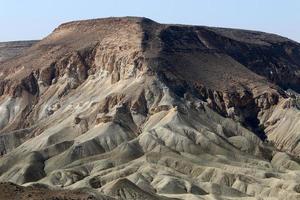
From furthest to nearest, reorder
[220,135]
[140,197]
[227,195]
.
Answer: [220,135] < [227,195] < [140,197]

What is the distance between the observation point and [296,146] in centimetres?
19775

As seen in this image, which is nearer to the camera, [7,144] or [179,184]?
[179,184]

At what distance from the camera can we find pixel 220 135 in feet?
632

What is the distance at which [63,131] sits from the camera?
639 feet

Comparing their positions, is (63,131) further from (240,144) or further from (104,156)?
(240,144)

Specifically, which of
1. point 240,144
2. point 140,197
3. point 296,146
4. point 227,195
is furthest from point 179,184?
point 296,146

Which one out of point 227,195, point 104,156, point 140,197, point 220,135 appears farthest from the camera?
point 220,135

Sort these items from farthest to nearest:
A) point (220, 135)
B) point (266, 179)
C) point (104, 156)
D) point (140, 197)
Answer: point (220, 135)
point (104, 156)
point (266, 179)
point (140, 197)

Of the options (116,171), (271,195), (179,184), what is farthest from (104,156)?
(271,195)

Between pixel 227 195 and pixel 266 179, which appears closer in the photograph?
pixel 227 195

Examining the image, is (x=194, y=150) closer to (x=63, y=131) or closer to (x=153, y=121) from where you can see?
(x=153, y=121)

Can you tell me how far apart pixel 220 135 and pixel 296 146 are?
19339 millimetres

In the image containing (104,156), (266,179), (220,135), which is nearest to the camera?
(266,179)

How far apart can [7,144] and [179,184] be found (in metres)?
55.5
